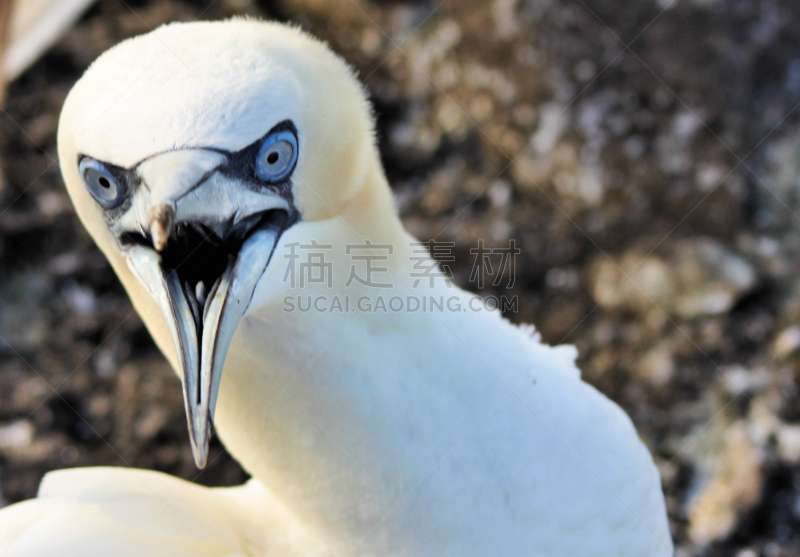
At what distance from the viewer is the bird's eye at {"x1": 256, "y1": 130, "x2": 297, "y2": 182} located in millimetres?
1597

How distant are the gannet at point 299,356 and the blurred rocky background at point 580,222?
6.15 feet

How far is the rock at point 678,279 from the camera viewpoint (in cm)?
454

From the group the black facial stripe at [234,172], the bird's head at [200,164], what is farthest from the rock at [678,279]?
the black facial stripe at [234,172]

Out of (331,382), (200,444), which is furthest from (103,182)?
(331,382)

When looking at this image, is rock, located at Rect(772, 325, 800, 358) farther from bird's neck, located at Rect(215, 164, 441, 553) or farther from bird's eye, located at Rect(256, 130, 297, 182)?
bird's eye, located at Rect(256, 130, 297, 182)

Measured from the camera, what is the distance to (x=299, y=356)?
6.06 feet

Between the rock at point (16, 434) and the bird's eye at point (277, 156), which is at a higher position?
the bird's eye at point (277, 156)

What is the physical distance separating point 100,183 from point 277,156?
0.37 metres

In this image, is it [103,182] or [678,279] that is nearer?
[103,182]

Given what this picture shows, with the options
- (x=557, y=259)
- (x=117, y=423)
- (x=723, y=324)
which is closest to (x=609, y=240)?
(x=557, y=259)

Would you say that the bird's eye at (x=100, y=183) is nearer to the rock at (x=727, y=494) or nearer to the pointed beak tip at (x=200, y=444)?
the pointed beak tip at (x=200, y=444)

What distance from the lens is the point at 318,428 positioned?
6.35ft

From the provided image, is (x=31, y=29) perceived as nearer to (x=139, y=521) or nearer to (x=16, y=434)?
(x=16, y=434)

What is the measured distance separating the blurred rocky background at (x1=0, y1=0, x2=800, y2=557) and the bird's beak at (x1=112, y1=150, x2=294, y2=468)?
3.11 meters
